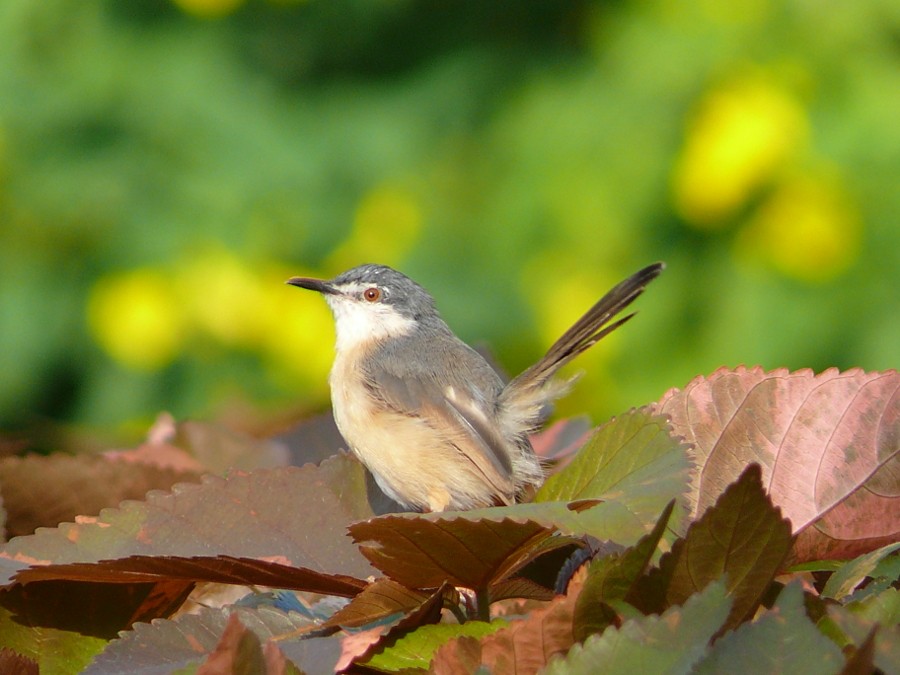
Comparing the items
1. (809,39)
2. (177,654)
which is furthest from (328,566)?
(809,39)

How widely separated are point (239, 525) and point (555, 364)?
69.6 inches

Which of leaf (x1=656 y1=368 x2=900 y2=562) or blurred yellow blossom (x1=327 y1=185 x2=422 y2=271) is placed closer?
leaf (x1=656 y1=368 x2=900 y2=562)

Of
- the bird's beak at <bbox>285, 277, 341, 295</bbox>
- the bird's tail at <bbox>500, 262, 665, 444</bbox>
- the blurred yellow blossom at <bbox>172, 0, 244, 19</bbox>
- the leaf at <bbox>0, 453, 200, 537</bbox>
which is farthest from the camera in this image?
the blurred yellow blossom at <bbox>172, 0, 244, 19</bbox>

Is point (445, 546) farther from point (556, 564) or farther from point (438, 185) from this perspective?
point (438, 185)

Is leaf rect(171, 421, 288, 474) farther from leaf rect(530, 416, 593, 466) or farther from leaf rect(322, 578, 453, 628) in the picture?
leaf rect(322, 578, 453, 628)

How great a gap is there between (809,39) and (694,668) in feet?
15.4

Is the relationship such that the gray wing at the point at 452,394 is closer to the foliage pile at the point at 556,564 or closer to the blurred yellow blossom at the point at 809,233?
the foliage pile at the point at 556,564

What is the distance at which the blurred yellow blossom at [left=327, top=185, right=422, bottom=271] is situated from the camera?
18.5 ft

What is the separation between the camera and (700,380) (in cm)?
142

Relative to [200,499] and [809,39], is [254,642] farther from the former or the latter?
[809,39]

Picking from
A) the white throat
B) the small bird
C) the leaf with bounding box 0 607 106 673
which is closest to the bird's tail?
the small bird

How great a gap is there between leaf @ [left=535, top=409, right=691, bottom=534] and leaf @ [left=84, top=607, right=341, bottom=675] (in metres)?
0.32

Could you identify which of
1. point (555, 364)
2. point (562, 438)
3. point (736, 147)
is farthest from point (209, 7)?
point (562, 438)

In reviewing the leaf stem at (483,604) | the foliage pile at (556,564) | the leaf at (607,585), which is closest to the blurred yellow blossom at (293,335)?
the foliage pile at (556,564)
